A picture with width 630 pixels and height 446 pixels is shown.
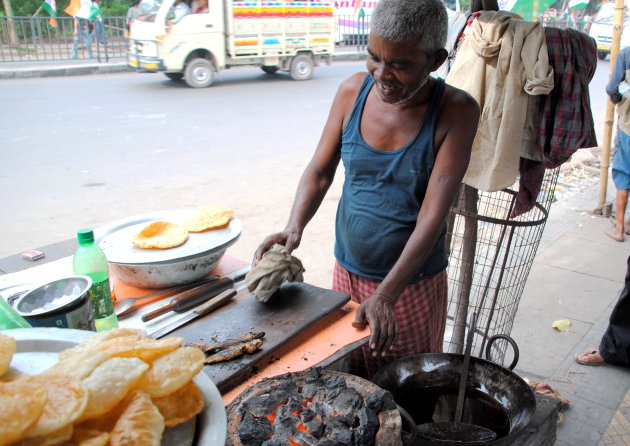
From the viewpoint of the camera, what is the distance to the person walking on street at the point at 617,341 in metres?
3.20

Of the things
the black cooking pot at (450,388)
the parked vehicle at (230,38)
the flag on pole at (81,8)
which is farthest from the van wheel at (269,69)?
the black cooking pot at (450,388)

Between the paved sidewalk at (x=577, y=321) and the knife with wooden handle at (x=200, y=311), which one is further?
the paved sidewalk at (x=577, y=321)

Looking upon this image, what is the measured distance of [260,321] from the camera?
66.7 inches

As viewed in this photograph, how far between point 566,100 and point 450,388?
1520 mm

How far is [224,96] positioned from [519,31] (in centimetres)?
920

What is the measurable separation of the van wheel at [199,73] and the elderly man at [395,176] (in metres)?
10.3

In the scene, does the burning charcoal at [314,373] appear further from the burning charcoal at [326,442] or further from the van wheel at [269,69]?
the van wheel at [269,69]

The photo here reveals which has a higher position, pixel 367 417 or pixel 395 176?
pixel 395 176

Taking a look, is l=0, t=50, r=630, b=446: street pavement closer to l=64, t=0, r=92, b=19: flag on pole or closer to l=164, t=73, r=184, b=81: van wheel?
l=164, t=73, r=184, b=81: van wheel

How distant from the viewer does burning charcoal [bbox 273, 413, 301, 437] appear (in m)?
1.17

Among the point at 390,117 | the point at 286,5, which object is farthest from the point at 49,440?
the point at 286,5

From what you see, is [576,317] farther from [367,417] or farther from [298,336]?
[367,417]

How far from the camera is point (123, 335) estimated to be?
Result: 1.12 metres

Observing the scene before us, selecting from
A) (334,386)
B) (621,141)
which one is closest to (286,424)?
(334,386)
